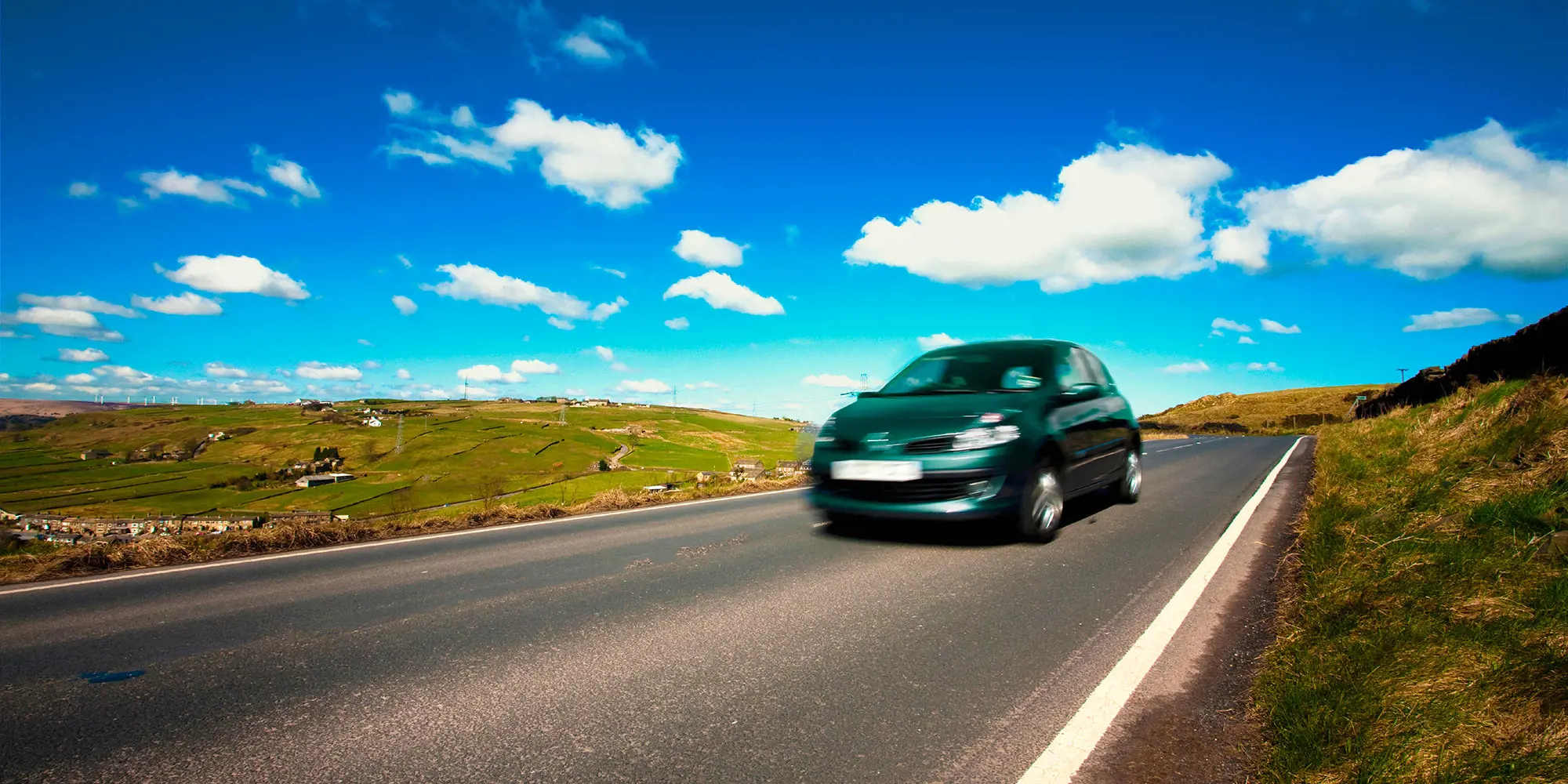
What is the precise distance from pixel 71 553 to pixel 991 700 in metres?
7.43

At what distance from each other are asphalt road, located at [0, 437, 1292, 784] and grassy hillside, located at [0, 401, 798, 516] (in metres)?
32.7

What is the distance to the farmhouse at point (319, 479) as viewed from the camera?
78.1 m

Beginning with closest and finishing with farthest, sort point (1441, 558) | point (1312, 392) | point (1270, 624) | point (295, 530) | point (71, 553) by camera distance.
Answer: point (1270, 624) < point (1441, 558) < point (71, 553) < point (295, 530) < point (1312, 392)

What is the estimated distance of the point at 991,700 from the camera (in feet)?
8.92

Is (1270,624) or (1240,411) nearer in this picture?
(1270,624)

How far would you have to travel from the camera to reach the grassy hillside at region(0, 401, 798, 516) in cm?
6166

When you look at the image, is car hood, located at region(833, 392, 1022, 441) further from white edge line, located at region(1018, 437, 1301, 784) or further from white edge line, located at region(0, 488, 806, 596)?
white edge line, located at region(0, 488, 806, 596)

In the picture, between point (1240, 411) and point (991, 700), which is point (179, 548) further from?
point (1240, 411)

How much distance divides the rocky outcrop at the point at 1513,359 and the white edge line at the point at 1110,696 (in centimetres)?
771

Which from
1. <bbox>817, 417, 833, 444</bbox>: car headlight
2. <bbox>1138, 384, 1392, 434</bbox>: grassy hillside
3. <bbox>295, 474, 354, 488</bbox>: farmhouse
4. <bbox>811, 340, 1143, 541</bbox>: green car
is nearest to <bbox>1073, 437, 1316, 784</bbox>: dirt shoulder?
<bbox>811, 340, 1143, 541</bbox>: green car

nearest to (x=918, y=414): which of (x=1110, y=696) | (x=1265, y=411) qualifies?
(x=1110, y=696)

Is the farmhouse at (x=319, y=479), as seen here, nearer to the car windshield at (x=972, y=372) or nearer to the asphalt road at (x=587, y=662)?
the asphalt road at (x=587, y=662)

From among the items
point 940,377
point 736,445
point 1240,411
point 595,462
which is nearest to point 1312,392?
point 1240,411

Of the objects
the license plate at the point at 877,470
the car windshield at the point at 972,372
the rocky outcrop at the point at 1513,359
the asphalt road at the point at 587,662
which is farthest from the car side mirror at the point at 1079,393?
the rocky outcrop at the point at 1513,359
